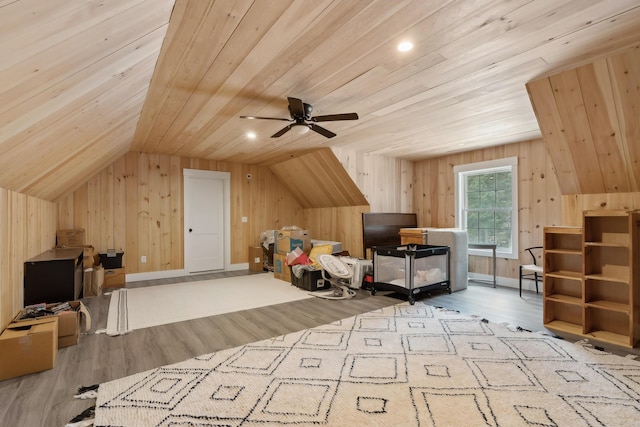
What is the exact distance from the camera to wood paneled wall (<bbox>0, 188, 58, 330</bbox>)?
102 inches

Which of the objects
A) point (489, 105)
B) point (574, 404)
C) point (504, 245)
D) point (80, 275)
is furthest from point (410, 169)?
point (80, 275)

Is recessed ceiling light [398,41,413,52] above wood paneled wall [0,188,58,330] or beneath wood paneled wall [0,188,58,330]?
above

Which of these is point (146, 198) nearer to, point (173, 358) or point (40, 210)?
point (40, 210)

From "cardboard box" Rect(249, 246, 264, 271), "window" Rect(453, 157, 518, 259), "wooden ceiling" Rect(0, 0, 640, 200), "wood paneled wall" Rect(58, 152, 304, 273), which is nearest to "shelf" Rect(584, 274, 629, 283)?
"wooden ceiling" Rect(0, 0, 640, 200)

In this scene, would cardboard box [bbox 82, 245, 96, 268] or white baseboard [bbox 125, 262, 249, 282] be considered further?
white baseboard [bbox 125, 262, 249, 282]

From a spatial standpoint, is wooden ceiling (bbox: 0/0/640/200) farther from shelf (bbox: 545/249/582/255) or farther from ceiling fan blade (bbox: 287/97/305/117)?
shelf (bbox: 545/249/582/255)

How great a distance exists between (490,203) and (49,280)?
248 inches

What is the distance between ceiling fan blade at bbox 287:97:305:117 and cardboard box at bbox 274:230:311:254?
2664 millimetres

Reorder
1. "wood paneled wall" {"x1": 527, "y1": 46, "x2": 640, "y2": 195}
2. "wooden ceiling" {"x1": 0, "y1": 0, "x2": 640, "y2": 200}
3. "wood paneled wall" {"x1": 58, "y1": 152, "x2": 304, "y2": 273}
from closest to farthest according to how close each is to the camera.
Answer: "wooden ceiling" {"x1": 0, "y1": 0, "x2": 640, "y2": 200} < "wood paneled wall" {"x1": 527, "y1": 46, "x2": 640, "y2": 195} < "wood paneled wall" {"x1": 58, "y1": 152, "x2": 304, "y2": 273}

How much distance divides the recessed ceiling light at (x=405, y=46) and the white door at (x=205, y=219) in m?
5.04

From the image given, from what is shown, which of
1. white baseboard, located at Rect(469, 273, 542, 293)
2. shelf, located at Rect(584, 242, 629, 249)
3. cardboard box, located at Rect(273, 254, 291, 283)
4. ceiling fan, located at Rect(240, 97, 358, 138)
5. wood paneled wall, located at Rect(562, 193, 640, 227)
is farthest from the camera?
cardboard box, located at Rect(273, 254, 291, 283)

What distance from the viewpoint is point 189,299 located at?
4359 millimetres

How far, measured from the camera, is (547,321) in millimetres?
3326

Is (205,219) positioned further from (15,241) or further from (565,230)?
(565,230)
